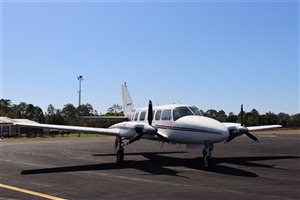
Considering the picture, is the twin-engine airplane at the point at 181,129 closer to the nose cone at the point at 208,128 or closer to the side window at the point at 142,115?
the nose cone at the point at 208,128

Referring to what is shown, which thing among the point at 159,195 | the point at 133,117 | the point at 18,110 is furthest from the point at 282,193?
the point at 18,110

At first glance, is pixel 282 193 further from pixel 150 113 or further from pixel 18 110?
pixel 18 110

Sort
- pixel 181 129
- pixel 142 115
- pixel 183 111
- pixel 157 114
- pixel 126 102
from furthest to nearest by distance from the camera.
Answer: pixel 126 102
pixel 142 115
pixel 157 114
pixel 183 111
pixel 181 129

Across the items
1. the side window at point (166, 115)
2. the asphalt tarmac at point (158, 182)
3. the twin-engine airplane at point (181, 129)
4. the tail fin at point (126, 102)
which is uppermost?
the tail fin at point (126, 102)

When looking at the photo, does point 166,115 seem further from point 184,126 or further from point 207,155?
point 207,155

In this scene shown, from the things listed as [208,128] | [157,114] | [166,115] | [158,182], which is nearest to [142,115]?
[157,114]

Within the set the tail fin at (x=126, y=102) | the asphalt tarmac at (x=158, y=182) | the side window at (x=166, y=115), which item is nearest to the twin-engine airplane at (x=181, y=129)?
the side window at (x=166, y=115)

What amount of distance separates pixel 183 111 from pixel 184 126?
135 cm

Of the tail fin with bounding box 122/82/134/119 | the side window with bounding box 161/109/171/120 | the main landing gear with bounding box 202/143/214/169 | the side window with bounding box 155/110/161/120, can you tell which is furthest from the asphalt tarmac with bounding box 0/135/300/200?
the tail fin with bounding box 122/82/134/119

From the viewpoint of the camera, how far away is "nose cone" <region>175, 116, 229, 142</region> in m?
17.7

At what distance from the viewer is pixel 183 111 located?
814 inches

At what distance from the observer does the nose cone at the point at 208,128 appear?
1773 cm

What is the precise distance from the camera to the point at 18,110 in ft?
564

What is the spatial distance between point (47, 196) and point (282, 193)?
738cm
